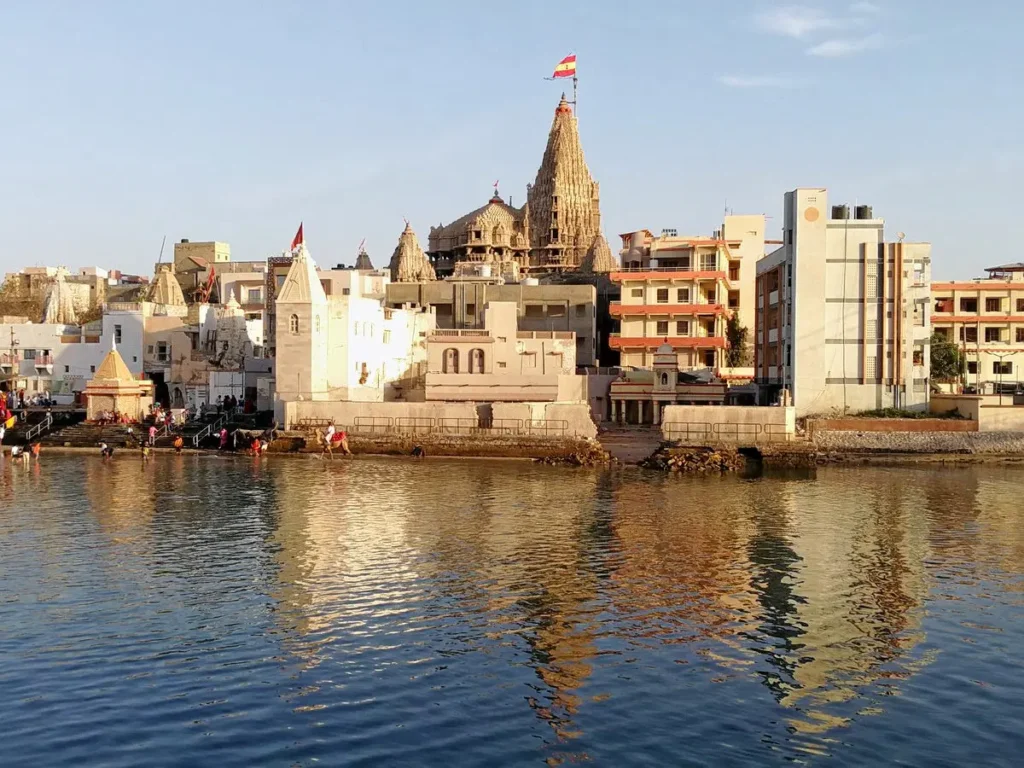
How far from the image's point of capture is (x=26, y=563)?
29625mm

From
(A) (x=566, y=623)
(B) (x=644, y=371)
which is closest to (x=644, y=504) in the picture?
(A) (x=566, y=623)

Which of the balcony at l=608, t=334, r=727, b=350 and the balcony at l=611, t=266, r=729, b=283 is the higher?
the balcony at l=611, t=266, r=729, b=283

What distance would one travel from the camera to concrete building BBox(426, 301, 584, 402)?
6562cm

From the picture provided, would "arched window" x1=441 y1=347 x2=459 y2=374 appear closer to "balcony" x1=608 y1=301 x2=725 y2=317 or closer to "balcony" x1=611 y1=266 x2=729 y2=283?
"balcony" x1=608 y1=301 x2=725 y2=317

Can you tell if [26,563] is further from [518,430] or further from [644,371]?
[644,371]

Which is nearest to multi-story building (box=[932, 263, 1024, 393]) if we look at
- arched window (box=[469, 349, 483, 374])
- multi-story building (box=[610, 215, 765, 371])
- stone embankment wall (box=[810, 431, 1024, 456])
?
multi-story building (box=[610, 215, 765, 371])

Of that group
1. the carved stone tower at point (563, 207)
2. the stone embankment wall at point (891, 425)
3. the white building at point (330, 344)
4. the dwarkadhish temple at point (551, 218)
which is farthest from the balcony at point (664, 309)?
the carved stone tower at point (563, 207)

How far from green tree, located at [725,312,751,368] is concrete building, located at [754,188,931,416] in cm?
2218

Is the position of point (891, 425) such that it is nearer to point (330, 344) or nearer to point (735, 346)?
point (735, 346)

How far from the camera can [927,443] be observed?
5894 centimetres

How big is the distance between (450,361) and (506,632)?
4460 cm

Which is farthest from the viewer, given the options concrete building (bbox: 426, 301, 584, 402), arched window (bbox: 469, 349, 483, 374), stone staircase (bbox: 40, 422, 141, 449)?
arched window (bbox: 469, 349, 483, 374)

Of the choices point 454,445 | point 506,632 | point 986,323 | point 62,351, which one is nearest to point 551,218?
point 986,323

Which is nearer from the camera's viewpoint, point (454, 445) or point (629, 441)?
point (454, 445)
